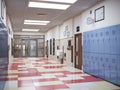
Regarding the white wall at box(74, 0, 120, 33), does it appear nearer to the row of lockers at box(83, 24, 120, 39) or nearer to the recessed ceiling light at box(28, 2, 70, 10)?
the row of lockers at box(83, 24, 120, 39)

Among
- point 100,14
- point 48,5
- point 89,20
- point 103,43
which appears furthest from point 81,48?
point 48,5

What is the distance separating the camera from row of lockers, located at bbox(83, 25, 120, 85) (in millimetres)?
5578

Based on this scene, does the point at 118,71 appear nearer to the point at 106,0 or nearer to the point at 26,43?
the point at 106,0

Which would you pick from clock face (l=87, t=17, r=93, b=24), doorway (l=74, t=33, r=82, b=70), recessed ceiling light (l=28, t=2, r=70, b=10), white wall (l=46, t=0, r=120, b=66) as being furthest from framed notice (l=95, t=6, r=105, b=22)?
doorway (l=74, t=33, r=82, b=70)

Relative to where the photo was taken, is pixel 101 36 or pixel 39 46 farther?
pixel 39 46

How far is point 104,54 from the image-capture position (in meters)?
6.40

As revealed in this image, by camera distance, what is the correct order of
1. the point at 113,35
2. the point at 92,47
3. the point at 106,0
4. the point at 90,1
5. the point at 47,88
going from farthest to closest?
the point at 92,47 < the point at 90,1 < the point at 106,0 < the point at 113,35 < the point at 47,88

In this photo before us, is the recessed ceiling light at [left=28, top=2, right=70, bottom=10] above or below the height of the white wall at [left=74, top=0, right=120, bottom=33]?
above

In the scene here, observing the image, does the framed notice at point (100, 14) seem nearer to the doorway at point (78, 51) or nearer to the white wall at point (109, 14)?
the white wall at point (109, 14)

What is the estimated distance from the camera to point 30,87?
17.9 ft

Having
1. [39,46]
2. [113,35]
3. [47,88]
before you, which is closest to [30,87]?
[47,88]

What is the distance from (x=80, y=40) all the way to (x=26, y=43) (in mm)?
13193

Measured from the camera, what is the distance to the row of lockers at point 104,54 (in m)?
5.58

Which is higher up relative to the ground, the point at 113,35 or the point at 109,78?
the point at 113,35
